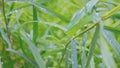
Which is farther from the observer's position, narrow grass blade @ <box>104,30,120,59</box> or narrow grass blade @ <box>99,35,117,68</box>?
narrow grass blade @ <box>104,30,120,59</box>

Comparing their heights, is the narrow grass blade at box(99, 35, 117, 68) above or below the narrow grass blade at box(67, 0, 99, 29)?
below

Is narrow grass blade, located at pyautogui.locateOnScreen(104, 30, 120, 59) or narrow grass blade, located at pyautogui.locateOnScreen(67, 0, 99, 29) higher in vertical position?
narrow grass blade, located at pyautogui.locateOnScreen(67, 0, 99, 29)

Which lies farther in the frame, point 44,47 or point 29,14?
point 29,14

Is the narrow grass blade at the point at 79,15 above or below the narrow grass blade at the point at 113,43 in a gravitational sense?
above

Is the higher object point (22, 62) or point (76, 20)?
point (76, 20)

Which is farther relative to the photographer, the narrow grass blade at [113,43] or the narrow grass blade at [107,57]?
the narrow grass blade at [113,43]

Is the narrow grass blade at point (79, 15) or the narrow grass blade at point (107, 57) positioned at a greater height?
the narrow grass blade at point (79, 15)

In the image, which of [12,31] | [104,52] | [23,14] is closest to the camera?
[104,52]

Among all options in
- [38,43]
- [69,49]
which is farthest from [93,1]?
[38,43]

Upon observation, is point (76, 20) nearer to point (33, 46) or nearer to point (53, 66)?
point (33, 46)

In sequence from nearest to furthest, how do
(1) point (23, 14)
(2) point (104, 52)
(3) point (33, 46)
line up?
(2) point (104, 52)
(3) point (33, 46)
(1) point (23, 14)

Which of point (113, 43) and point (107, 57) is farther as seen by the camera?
point (113, 43)
